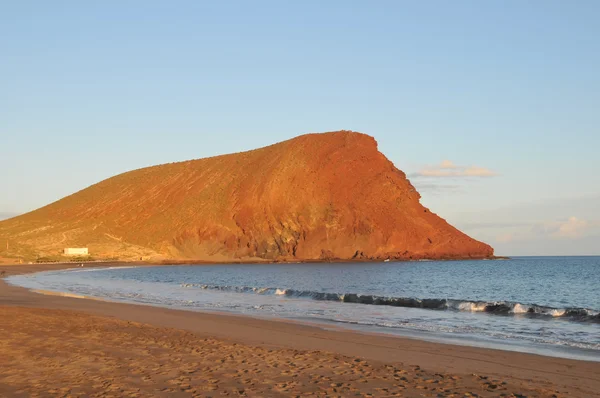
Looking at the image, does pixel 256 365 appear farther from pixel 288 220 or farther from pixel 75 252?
pixel 75 252

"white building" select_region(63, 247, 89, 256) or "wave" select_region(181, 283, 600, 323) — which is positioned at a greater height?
"white building" select_region(63, 247, 89, 256)

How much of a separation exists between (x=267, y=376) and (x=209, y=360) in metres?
2.32

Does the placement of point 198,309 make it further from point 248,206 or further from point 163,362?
point 248,206

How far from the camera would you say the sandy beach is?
416 inches

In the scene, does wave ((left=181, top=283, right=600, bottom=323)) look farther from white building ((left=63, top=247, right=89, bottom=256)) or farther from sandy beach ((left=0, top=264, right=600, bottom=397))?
white building ((left=63, top=247, right=89, bottom=256))

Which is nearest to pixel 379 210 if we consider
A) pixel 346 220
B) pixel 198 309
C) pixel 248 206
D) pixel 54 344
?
pixel 346 220

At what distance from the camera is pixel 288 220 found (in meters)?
143

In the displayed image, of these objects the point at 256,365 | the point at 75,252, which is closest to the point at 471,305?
the point at 256,365

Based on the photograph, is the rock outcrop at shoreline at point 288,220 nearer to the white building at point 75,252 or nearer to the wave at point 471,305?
the white building at point 75,252

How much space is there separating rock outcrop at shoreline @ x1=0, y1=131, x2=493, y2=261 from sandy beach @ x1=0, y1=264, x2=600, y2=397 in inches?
4798

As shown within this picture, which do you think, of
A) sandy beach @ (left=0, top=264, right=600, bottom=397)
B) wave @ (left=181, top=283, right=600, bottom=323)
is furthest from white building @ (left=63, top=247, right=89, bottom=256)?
sandy beach @ (left=0, top=264, right=600, bottom=397)

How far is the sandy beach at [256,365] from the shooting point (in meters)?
10.6

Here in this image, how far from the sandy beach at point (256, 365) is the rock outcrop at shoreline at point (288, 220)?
122 m

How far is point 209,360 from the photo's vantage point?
533 inches
